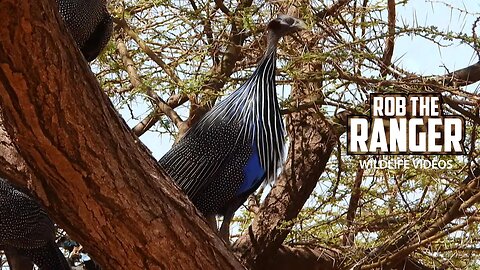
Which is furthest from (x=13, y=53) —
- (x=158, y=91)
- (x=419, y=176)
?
(x=419, y=176)

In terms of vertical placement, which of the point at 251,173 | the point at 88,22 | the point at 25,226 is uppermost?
the point at 88,22

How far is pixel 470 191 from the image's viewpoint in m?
1.79

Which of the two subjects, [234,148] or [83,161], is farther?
[234,148]

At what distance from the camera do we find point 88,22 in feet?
4.15

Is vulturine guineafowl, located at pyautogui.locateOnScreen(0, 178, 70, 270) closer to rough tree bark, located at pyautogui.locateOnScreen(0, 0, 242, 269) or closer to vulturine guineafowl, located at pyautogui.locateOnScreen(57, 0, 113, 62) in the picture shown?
rough tree bark, located at pyautogui.locateOnScreen(0, 0, 242, 269)

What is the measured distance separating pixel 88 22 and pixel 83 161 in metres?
0.29

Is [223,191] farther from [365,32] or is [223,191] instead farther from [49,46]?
[49,46]

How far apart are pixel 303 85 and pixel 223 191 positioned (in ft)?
1.67

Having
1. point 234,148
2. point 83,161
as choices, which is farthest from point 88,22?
point 234,148

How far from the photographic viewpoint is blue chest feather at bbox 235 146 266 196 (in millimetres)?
1697

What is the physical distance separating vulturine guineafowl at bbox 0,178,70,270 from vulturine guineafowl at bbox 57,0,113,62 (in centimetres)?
28

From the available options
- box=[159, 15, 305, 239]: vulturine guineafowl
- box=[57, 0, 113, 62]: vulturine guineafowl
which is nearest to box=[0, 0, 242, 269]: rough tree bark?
box=[57, 0, 113, 62]: vulturine guineafowl
